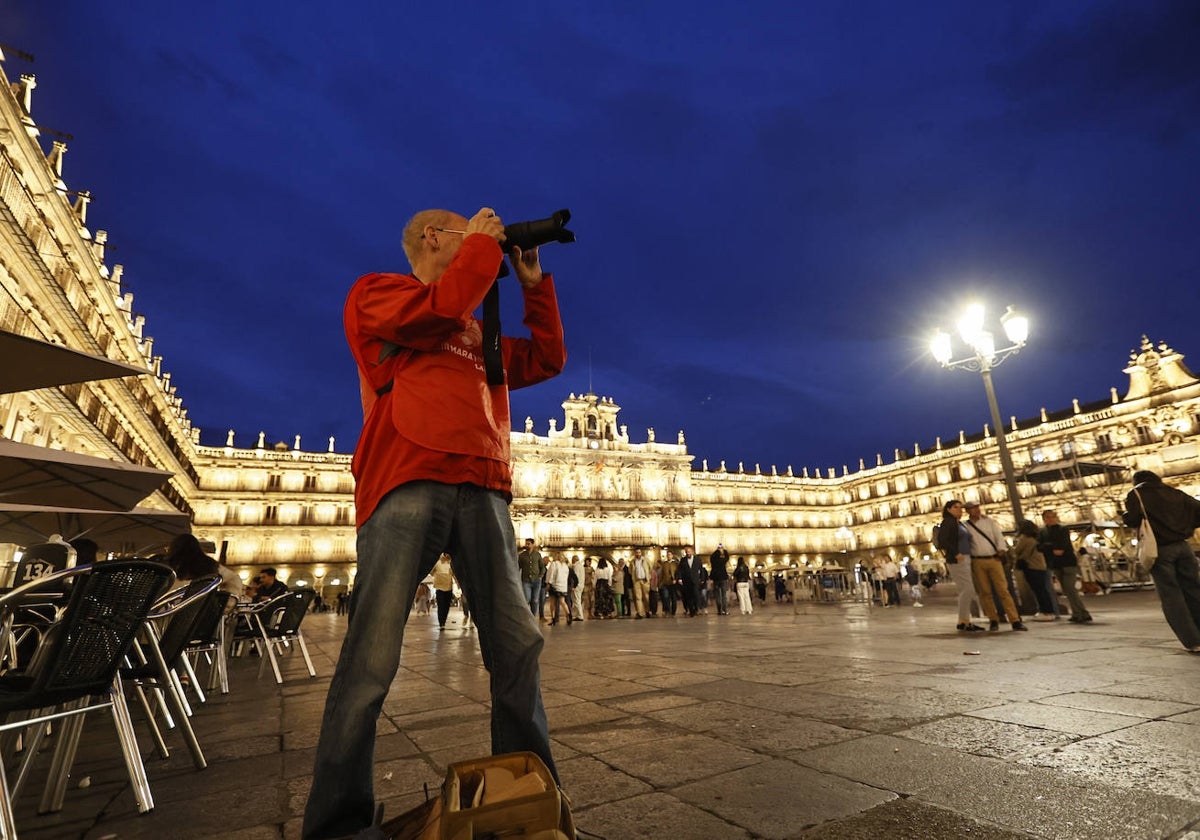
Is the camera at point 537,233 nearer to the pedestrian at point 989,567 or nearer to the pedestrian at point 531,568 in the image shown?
the pedestrian at point 989,567

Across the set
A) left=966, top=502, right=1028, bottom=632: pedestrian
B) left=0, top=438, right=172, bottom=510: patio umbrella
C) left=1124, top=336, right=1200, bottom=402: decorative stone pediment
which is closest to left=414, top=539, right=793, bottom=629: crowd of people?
left=0, top=438, right=172, bottom=510: patio umbrella

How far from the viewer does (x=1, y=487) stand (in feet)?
17.6

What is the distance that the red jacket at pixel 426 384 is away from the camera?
4.92 ft

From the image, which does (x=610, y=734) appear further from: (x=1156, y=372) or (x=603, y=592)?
(x=1156, y=372)

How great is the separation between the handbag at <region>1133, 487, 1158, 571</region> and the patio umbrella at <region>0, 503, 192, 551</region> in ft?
30.5

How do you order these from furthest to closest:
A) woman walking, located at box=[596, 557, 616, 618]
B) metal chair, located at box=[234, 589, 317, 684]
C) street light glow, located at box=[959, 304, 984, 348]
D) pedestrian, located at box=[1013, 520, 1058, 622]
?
woman walking, located at box=[596, 557, 616, 618] < street light glow, located at box=[959, 304, 984, 348] < pedestrian, located at box=[1013, 520, 1058, 622] < metal chair, located at box=[234, 589, 317, 684]

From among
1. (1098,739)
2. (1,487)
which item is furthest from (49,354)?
(1098,739)

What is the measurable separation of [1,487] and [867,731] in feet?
23.9

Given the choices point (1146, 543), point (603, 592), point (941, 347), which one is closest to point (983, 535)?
point (1146, 543)

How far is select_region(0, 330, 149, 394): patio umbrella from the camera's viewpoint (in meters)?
3.93

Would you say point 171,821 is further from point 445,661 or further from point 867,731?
point 445,661

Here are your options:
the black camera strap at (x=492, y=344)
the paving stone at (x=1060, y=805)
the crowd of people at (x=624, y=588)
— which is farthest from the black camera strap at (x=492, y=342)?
the crowd of people at (x=624, y=588)

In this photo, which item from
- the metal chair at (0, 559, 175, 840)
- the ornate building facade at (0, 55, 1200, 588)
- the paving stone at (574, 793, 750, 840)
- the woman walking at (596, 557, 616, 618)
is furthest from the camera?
the ornate building facade at (0, 55, 1200, 588)

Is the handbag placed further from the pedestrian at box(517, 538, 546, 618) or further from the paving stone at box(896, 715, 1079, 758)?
the pedestrian at box(517, 538, 546, 618)
